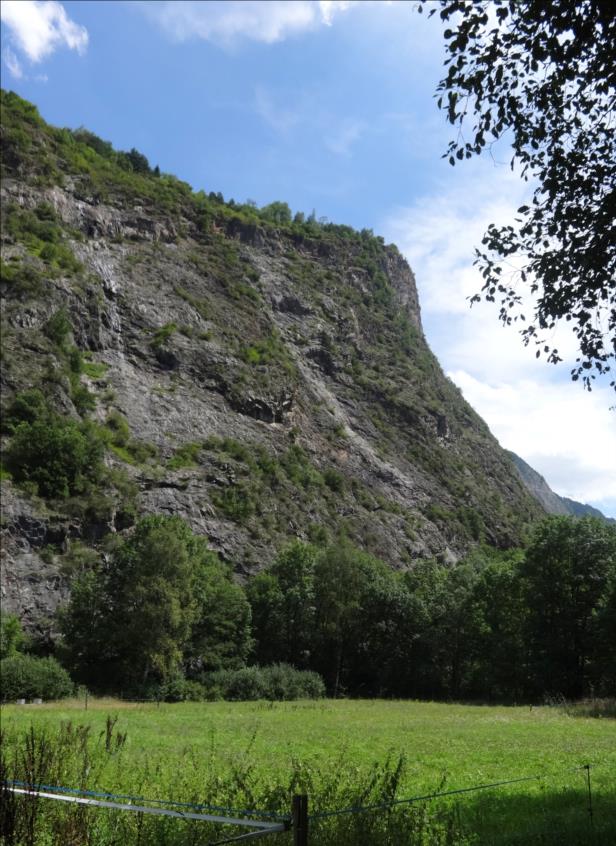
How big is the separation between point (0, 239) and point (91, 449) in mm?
32300

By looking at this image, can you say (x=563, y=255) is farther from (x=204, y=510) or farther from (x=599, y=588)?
(x=204, y=510)

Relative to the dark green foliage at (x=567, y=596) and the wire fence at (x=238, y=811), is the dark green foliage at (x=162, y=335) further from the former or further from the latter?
the wire fence at (x=238, y=811)

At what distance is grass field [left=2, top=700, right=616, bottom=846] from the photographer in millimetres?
7227

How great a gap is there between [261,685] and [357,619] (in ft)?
46.3

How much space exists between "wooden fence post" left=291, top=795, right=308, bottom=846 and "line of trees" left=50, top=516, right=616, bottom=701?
37.6m

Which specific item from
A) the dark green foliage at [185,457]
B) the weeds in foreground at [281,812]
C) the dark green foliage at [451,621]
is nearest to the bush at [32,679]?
the dark green foliage at [451,621]

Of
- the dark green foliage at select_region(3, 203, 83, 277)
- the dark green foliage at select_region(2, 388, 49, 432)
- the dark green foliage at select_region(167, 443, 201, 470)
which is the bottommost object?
the dark green foliage at select_region(167, 443, 201, 470)

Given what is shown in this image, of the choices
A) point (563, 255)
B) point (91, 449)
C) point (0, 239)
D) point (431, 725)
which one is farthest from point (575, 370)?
point (0, 239)

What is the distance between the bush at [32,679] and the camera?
35812 millimetres

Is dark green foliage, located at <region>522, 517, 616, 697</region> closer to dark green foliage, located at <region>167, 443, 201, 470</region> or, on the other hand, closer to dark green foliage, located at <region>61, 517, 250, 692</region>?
dark green foliage, located at <region>61, 517, 250, 692</region>

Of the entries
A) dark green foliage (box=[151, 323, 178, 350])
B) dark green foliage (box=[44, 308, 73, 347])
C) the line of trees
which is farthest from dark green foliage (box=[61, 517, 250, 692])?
dark green foliage (box=[151, 323, 178, 350])

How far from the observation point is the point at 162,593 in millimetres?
43094

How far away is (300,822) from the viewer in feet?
15.5

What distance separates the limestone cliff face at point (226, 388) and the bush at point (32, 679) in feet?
31.2
